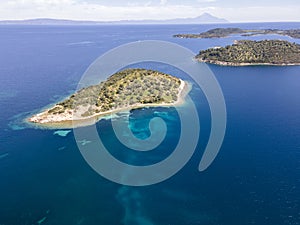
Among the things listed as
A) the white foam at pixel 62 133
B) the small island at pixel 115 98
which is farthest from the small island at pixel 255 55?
the white foam at pixel 62 133

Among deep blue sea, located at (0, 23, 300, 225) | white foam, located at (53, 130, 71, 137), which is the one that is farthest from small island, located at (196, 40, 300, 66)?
white foam, located at (53, 130, 71, 137)

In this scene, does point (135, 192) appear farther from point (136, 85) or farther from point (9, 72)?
point (9, 72)

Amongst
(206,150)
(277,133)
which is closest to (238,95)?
(277,133)

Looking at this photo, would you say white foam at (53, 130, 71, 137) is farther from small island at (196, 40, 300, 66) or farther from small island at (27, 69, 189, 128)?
small island at (196, 40, 300, 66)

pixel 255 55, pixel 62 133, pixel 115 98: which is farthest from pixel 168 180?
pixel 255 55

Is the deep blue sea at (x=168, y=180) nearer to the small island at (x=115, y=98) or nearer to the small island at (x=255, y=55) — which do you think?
the small island at (x=115, y=98)
